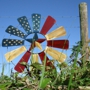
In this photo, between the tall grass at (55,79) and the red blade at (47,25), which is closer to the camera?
the tall grass at (55,79)

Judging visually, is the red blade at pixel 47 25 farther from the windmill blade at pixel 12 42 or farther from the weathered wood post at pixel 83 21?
the weathered wood post at pixel 83 21

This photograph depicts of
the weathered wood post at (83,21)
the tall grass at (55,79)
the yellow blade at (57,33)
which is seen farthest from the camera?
the weathered wood post at (83,21)

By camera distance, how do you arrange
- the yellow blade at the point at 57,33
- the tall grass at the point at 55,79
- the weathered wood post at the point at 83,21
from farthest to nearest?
1. the weathered wood post at the point at 83,21
2. the yellow blade at the point at 57,33
3. the tall grass at the point at 55,79

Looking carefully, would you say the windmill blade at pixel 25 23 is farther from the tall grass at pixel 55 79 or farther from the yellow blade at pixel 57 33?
the tall grass at pixel 55 79

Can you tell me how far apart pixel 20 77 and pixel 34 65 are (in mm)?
94

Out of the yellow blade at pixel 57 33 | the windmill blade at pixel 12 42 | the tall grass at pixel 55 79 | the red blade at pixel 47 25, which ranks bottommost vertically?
the tall grass at pixel 55 79

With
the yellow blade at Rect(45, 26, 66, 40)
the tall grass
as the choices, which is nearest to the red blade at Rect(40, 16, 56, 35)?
the yellow blade at Rect(45, 26, 66, 40)

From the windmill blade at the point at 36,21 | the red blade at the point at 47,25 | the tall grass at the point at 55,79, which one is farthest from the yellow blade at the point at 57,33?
the tall grass at the point at 55,79

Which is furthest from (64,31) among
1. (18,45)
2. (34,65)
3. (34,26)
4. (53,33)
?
(34,65)

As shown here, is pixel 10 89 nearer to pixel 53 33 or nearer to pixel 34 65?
pixel 34 65

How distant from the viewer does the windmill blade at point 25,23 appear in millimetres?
4641

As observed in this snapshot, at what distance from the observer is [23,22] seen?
15.6 feet

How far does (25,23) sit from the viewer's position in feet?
15.5

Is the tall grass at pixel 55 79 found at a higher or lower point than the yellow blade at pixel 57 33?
lower
